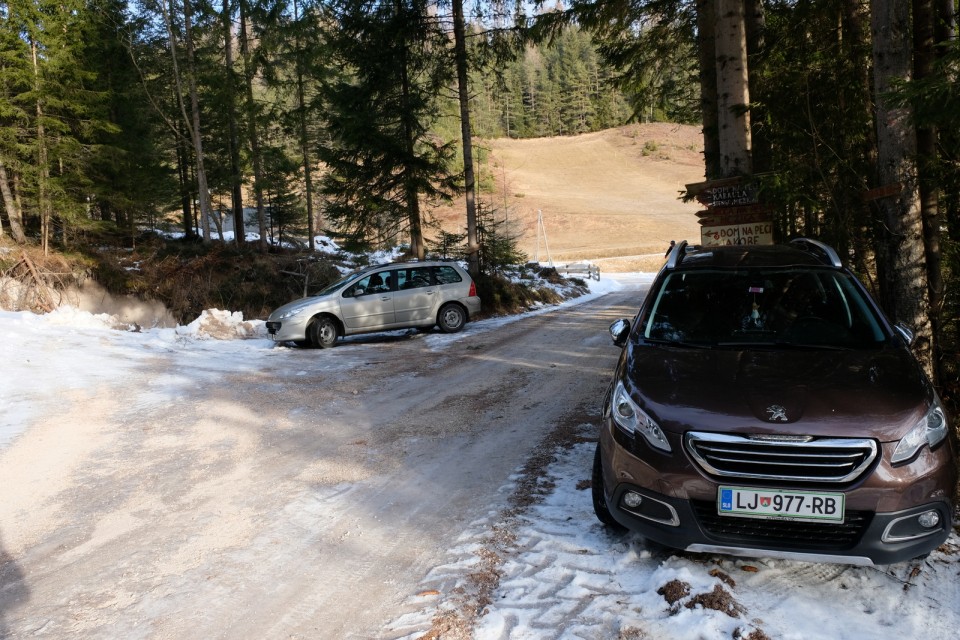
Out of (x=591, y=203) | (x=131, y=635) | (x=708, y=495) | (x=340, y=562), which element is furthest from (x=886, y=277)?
(x=591, y=203)

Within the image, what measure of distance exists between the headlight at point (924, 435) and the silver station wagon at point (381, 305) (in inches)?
426

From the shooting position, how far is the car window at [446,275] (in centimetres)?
1406

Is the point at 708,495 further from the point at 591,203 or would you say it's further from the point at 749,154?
the point at 591,203

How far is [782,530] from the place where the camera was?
3049 mm

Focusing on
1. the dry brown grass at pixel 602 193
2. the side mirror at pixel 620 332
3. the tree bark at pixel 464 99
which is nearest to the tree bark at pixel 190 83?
the tree bark at pixel 464 99

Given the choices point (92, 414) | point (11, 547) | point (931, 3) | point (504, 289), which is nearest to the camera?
point (11, 547)

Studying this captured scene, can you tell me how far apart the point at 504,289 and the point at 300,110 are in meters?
9.70

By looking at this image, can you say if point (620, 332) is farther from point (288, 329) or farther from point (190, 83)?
point (190, 83)

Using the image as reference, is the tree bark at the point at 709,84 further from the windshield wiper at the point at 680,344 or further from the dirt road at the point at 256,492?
the windshield wiper at the point at 680,344

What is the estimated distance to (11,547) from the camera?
397 cm

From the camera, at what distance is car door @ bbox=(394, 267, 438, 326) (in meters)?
13.5

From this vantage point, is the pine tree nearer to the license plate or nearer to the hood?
the hood

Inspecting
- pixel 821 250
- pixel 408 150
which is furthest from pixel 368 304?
pixel 821 250

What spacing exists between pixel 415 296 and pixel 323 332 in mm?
2305
